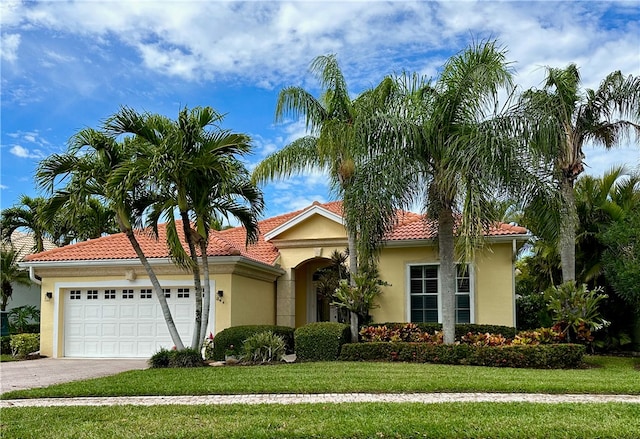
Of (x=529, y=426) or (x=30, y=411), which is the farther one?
(x=30, y=411)

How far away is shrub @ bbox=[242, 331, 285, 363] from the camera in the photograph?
14.9 m

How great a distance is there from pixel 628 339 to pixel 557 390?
10031 mm

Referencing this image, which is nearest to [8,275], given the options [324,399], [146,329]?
[146,329]

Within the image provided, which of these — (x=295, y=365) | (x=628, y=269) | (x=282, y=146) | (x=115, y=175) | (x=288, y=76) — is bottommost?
(x=295, y=365)

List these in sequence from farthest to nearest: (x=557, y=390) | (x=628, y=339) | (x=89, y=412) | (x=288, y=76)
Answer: (x=628, y=339)
(x=288, y=76)
(x=557, y=390)
(x=89, y=412)

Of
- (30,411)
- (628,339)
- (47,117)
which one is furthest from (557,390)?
(47,117)

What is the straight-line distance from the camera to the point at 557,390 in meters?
10.3

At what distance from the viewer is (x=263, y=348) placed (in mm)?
15008

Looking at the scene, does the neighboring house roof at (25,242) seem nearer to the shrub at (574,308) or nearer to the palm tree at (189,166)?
the palm tree at (189,166)

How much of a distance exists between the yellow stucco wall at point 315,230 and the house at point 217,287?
0.12 ft

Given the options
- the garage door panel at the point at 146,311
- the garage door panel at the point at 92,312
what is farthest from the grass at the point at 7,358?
the garage door panel at the point at 146,311

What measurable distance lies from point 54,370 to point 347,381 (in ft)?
27.0

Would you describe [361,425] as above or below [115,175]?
below

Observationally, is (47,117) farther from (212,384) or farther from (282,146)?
(212,384)
